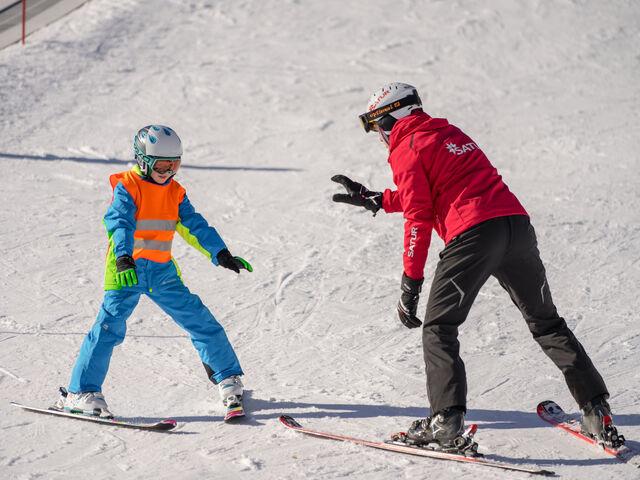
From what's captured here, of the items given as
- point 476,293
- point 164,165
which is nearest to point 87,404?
point 164,165

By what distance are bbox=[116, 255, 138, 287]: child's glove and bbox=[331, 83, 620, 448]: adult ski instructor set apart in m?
1.58

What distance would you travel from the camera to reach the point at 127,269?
488cm

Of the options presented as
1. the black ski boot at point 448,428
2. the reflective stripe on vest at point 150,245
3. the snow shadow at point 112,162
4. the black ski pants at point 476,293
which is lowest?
the black ski boot at point 448,428

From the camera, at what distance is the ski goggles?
16.9ft

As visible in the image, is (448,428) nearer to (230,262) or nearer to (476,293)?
(476,293)

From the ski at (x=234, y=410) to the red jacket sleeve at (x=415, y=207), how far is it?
1467mm

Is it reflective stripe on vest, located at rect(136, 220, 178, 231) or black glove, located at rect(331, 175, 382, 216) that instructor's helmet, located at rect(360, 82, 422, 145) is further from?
reflective stripe on vest, located at rect(136, 220, 178, 231)

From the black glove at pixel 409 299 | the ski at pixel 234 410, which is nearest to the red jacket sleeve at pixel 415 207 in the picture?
the black glove at pixel 409 299

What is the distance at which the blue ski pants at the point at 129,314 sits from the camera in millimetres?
5188

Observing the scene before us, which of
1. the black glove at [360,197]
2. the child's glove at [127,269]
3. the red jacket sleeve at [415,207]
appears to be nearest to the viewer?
the red jacket sleeve at [415,207]

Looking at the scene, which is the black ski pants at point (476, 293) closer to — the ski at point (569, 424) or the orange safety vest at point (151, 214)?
the ski at point (569, 424)

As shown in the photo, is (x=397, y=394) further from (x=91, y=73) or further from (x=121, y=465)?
(x=91, y=73)

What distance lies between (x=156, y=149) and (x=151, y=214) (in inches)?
16.1

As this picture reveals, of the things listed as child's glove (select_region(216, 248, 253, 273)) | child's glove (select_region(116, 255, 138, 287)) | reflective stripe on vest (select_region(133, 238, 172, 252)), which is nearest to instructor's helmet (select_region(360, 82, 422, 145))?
child's glove (select_region(216, 248, 253, 273))
